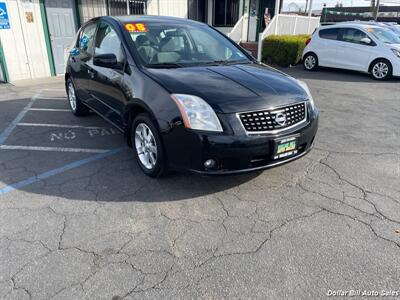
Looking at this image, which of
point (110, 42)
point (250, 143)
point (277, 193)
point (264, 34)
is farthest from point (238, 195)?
point (264, 34)

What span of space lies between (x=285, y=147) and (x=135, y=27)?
2.29 metres

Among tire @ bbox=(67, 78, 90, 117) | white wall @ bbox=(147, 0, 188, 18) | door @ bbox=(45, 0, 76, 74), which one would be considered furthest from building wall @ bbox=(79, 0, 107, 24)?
tire @ bbox=(67, 78, 90, 117)

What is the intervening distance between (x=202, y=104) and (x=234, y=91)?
37 cm

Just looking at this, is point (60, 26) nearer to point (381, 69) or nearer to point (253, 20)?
point (381, 69)

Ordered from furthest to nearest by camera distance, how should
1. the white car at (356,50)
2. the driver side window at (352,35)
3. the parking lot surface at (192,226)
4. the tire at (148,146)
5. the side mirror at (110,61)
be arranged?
1. the driver side window at (352,35)
2. the white car at (356,50)
3. the side mirror at (110,61)
4. the tire at (148,146)
5. the parking lot surface at (192,226)

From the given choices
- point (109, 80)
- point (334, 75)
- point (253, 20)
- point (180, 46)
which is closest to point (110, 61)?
point (109, 80)

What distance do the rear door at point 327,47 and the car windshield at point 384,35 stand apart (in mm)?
1068

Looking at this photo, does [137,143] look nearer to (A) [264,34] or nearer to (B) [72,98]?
(B) [72,98]

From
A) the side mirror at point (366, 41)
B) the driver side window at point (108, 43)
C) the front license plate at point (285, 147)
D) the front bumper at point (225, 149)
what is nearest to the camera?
the front bumper at point (225, 149)

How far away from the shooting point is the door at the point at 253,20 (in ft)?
54.9

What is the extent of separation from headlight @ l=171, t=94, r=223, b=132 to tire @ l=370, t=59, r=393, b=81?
29.4 feet

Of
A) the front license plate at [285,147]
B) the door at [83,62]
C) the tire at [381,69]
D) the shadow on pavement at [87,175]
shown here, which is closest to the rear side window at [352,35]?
the tire at [381,69]

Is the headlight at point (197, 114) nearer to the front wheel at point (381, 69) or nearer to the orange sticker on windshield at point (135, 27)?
the orange sticker on windshield at point (135, 27)

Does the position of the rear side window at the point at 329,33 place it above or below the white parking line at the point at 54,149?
above
